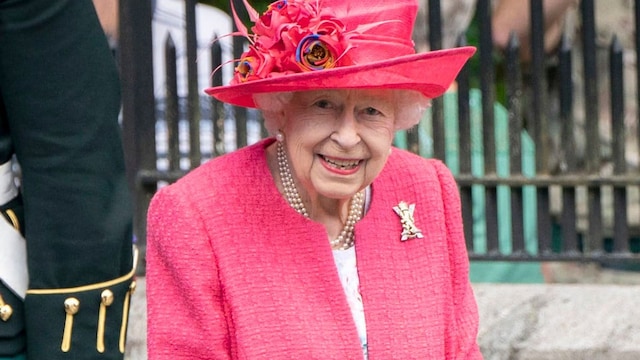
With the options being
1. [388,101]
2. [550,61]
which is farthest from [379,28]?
[550,61]

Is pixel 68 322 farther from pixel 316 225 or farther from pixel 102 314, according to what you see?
pixel 316 225

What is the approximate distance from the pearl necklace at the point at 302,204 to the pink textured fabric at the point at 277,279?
3 centimetres

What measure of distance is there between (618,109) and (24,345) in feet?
8.96

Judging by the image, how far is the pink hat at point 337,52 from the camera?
3090mm

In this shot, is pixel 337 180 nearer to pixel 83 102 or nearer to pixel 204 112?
pixel 83 102

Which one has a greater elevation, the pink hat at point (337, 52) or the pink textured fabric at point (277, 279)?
the pink hat at point (337, 52)

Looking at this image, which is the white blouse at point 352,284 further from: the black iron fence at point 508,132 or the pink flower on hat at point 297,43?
the black iron fence at point 508,132

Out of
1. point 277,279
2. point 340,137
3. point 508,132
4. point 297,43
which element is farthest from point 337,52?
point 508,132

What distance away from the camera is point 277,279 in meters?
3.30

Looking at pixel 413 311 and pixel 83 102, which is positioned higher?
pixel 83 102

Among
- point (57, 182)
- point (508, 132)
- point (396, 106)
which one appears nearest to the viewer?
point (57, 182)

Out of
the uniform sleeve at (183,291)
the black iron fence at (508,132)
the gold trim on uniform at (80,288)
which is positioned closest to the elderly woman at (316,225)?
the uniform sleeve at (183,291)

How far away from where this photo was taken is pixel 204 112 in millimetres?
5117

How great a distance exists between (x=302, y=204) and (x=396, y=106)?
0.33 meters
